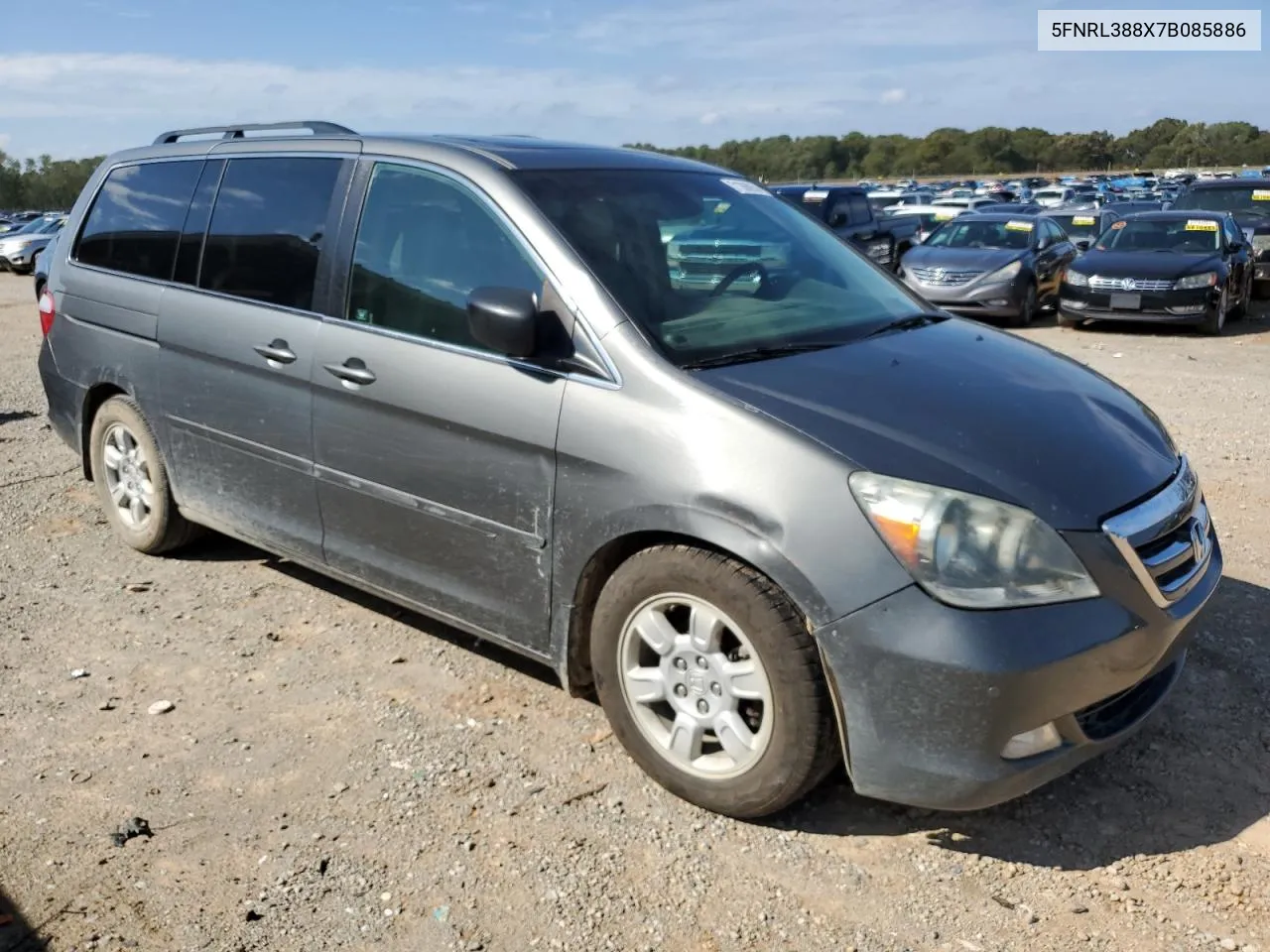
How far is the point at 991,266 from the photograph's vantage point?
14219 millimetres

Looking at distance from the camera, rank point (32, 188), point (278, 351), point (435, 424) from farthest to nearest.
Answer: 1. point (32, 188)
2. point (278, 351)
3. point (435, 424)

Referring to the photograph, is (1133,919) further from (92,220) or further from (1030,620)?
(92,220)

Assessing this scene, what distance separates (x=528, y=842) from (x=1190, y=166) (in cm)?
10393

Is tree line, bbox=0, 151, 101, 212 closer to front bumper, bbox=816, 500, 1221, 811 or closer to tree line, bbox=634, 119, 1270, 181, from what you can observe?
tree line, bbox=634, 119, 1270, 181

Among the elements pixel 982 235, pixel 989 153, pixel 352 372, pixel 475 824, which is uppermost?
pixel 989 153

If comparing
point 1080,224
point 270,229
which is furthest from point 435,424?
point 1080,224

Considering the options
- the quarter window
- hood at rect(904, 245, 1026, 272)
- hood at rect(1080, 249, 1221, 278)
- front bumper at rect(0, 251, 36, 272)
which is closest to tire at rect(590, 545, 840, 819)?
the quarter window

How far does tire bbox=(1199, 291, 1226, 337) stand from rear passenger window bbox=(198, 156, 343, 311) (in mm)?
11622

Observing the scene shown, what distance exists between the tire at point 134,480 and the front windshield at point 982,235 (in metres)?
12.3

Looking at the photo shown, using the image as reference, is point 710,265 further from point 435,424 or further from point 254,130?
point 254,130

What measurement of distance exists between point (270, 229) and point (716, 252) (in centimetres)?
178

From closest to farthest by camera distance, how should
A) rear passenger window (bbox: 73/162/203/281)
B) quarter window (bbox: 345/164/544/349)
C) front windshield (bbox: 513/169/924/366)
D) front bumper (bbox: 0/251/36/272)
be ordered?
front windshield (bbox: 513/169/924/366), quarter window (bbox: 345/164/544/349), rear passenger window (bbox: 73/162/203/281), front bumper (bbox: 0/251/36/272)

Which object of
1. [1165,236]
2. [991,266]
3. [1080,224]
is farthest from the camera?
[1080,224]

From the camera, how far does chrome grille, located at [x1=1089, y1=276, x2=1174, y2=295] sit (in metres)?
12.9
